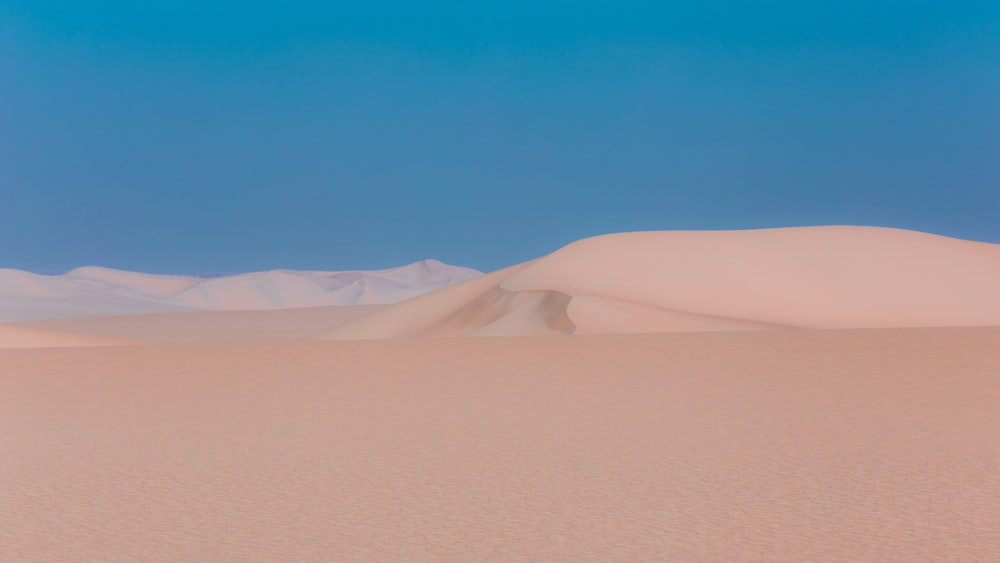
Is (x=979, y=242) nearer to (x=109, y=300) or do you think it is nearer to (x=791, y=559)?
(x=791, y=559)

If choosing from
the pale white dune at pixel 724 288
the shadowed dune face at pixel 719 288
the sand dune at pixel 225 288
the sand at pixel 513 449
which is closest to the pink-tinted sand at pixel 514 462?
the sand at pixel 513 449

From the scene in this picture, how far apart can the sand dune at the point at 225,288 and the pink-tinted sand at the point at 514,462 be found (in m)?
103

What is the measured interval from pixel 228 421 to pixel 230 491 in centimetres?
295

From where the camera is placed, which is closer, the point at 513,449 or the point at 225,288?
the point at 513,449

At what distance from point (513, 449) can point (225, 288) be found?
140290 millimetres

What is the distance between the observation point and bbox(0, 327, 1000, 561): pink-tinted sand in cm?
443

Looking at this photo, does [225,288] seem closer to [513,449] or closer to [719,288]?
[719,288]

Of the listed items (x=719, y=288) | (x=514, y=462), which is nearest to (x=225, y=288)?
(x=719, y=288)

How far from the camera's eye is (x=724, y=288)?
95.9 ft

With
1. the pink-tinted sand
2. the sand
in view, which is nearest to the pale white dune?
the sand

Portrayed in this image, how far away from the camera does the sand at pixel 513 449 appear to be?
4.46 metres

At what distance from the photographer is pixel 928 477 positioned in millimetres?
5598

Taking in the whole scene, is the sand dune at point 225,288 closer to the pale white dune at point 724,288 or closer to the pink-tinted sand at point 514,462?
the pale white dune at point 724,288

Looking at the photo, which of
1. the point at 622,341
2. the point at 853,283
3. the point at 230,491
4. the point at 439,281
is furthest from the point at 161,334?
the point at 439,281
